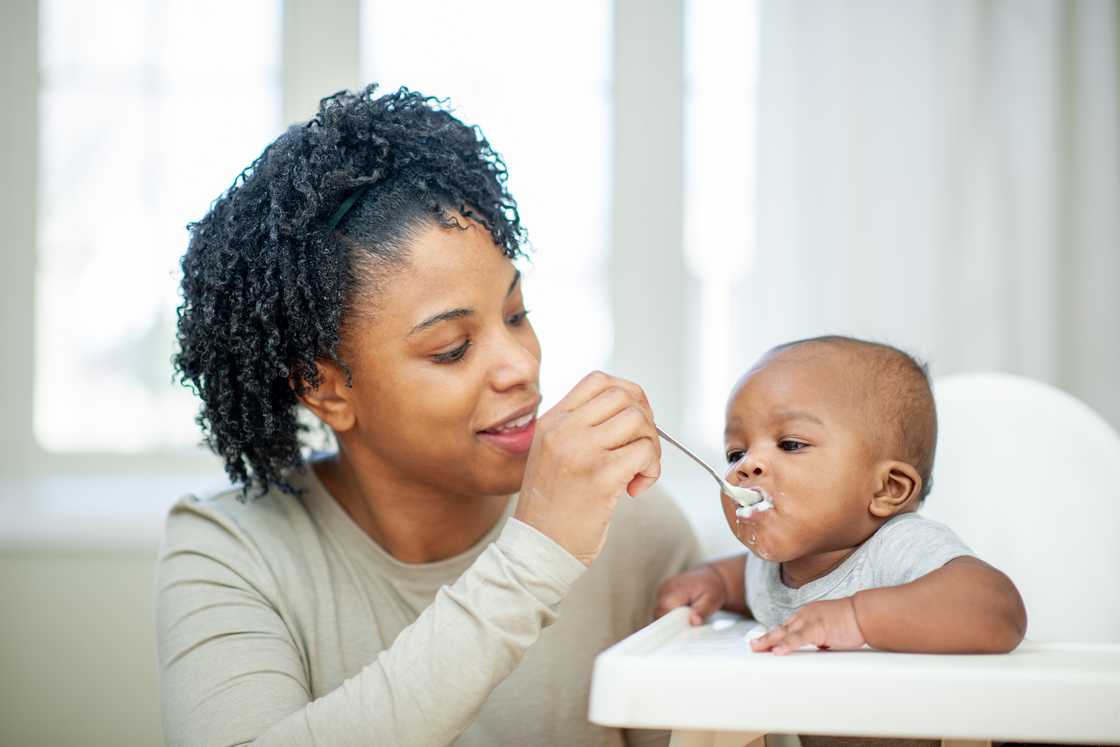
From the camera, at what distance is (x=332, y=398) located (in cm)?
130

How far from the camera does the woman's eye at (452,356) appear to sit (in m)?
1.19

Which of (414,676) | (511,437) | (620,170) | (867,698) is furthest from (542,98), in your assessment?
(867,698)

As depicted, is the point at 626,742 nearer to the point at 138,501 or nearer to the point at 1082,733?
the point at 1082,733

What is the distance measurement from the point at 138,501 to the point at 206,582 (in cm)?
127

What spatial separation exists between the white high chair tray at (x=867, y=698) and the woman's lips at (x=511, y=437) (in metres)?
0.47

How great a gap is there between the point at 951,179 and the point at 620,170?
0.74 metres

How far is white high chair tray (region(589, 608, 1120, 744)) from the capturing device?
0.73 meters

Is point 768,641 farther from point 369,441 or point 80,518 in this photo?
point 80,518

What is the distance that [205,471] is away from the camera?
258cm

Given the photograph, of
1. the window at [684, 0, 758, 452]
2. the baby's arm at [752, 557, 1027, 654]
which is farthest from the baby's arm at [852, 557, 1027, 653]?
the window at [684, 0, 758, 452]

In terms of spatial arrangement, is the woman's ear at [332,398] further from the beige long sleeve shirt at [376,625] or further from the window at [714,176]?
the window at [714,176]

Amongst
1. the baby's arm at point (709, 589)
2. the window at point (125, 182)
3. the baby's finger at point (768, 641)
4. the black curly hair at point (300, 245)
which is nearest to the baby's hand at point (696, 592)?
the baby's arm at point (709, 589)

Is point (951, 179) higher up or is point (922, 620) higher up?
point (951, 179)

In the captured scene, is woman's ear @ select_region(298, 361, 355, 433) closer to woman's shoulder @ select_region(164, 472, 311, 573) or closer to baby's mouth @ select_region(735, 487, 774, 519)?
woman's shoulder @ select_region(164, 472, 311, 573)
